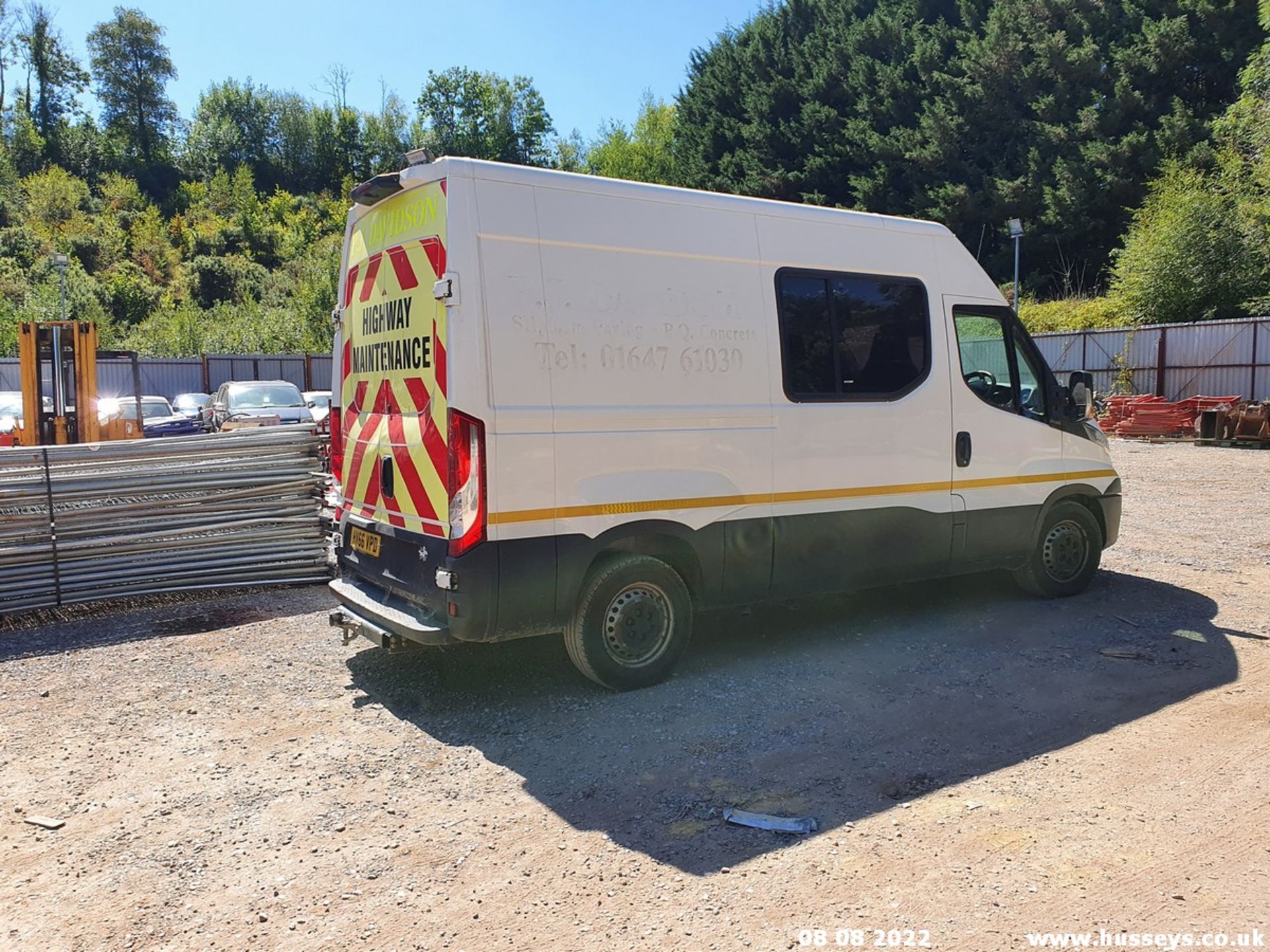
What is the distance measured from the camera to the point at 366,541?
529 cm

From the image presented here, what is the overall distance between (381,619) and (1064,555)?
→ 505cm

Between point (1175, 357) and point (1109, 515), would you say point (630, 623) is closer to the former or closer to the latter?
point (1109, 515)

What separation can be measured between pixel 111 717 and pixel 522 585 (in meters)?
2.36

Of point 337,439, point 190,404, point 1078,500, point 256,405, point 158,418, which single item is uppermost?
point 190,404

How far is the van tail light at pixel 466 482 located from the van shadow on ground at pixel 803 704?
39.8 inches

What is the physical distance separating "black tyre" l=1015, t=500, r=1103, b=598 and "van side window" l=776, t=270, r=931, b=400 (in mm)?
1834

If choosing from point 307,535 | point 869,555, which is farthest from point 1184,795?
point 307,535

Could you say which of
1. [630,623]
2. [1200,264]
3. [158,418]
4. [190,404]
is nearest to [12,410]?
[158,418]

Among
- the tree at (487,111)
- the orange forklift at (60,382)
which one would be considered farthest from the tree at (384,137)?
the orange forklift at (60,382)

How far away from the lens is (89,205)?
69.1 meters

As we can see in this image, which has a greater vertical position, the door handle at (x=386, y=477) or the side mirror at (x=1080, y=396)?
the side mirror at (x=1080, y=396)

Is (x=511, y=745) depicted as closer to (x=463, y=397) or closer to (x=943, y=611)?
(x=463, y=397)

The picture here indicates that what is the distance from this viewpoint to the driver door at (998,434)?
244 inches

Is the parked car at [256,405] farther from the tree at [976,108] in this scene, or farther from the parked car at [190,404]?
the tree at [976,108]
